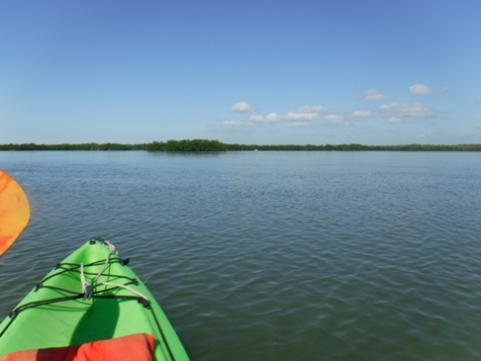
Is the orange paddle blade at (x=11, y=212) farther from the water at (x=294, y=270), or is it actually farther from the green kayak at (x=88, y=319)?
the water at (x=294, y=270)

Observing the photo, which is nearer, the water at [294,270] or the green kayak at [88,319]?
the green kayak at [88,319]

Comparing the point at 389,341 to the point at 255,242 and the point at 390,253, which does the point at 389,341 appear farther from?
the point at 255,242

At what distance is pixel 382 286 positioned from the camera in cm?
894

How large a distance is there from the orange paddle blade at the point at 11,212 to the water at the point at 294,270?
3507 mm

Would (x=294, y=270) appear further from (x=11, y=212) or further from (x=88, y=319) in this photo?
(x=11, y=212)

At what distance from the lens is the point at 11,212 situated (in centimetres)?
472

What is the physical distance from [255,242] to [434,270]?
226 inches

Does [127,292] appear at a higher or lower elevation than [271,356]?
higher

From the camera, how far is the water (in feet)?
21.6

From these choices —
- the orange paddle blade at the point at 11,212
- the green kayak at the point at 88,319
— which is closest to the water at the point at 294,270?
the green kayak at the point at 88,319

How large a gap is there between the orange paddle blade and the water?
3.51 m

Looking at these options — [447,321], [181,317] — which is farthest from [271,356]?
[447,321]

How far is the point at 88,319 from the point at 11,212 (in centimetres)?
237

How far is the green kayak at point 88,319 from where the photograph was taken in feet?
15.5
